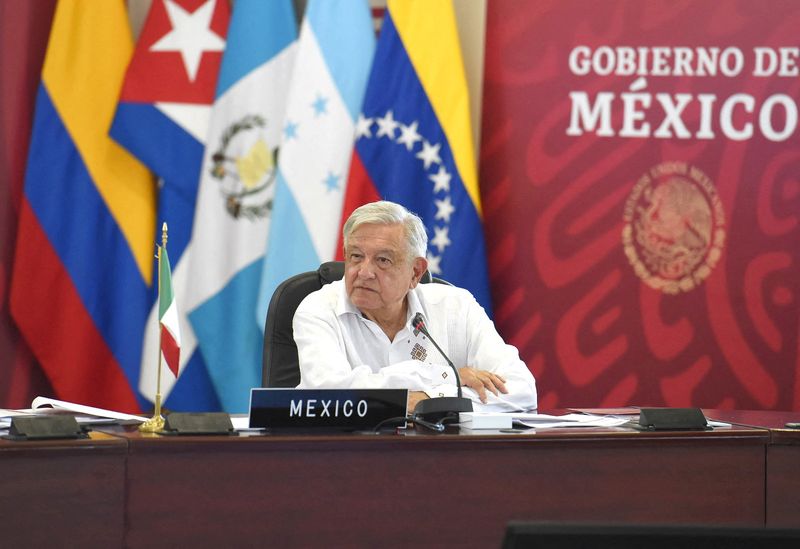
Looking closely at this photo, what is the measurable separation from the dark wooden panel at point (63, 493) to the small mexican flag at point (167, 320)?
41 cm

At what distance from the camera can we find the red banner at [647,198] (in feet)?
13.5

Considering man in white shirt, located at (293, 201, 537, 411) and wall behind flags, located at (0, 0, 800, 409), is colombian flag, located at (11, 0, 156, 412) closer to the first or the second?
wall behind flags, located at (0, 0, 800, 409)

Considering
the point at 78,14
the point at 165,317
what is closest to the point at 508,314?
the point at 78,14

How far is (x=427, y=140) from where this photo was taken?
412 cm

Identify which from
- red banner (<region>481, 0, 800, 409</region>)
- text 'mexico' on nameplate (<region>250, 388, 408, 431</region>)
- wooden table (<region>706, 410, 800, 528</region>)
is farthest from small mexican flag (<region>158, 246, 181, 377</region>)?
red banner (<region>481, 0, 800, 409</region>)

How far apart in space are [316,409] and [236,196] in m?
2.29

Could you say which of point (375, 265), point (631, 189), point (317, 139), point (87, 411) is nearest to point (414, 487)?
point (87, 411)

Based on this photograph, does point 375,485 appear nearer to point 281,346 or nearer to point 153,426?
point 153,426

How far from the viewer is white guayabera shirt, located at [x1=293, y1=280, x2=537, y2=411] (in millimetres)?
2557

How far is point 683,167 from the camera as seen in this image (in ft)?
13.6

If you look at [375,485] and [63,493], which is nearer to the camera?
[63,493]

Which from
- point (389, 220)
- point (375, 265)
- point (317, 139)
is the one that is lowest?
point (375, 265)

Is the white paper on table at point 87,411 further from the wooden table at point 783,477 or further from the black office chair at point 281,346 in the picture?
the wooden table at point 783,477

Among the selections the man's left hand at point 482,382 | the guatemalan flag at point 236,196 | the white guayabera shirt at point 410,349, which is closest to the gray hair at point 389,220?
the white guayabera shirt at point 410,349
